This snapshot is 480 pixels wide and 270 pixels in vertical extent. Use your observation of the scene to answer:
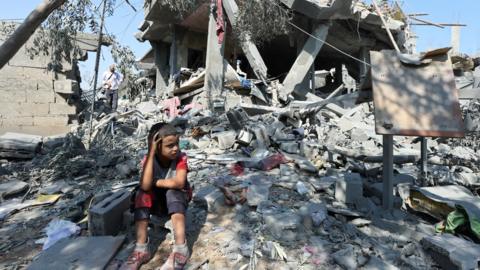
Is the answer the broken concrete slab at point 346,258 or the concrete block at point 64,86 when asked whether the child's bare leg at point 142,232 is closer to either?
the broken concrete slab at point 346,258

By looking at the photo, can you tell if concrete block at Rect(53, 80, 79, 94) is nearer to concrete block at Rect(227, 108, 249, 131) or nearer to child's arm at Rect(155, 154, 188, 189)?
concrete block at Rect(227, 108, 249, 131)

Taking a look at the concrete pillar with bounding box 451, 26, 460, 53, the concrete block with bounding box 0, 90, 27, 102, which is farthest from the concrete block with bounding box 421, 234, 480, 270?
the concrete pillar with bounding box 451, 26, 460, 53

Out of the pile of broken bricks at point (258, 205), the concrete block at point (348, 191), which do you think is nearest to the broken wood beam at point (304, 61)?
the pile of broken bricks at point (258, 205)

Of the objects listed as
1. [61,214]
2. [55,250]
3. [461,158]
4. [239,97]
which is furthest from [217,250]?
[239,97]

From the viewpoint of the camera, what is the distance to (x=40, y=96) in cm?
878

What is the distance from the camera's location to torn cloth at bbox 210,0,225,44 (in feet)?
30.0

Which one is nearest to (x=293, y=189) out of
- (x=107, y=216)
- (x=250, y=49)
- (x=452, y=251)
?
(x=452, y=251)

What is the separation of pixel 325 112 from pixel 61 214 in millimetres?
7065

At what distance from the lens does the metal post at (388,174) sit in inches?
136

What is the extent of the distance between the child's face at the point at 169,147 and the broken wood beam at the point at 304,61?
7067 mm

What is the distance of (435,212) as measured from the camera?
3365mm

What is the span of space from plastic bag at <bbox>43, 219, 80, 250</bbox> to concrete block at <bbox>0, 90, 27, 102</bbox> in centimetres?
655

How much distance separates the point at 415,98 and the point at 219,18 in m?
6.94

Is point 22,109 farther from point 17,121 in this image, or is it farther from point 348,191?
point 348,191
